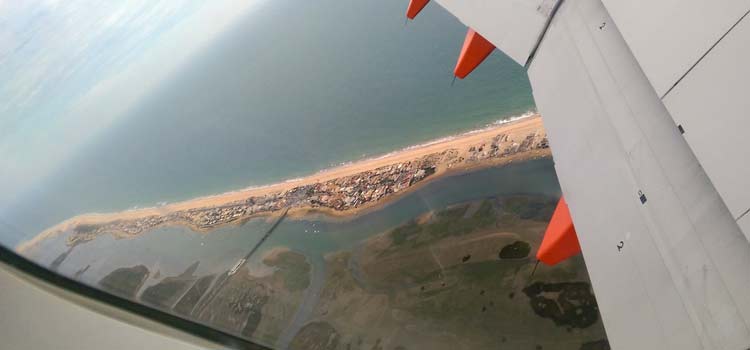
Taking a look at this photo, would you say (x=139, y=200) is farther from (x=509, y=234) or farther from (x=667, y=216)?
(x=667, y=216)

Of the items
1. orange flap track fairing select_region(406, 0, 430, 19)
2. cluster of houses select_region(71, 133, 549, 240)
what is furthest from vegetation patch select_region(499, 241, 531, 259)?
orange flap track fairing select_region(406, 0, 430, 19)

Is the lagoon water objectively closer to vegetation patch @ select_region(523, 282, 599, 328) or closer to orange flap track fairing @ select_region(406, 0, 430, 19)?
vegetation patch @ select_region(523, 282, 599, 328)

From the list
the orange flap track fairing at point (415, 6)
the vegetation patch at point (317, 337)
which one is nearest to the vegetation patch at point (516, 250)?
the vegetation patch at point (317, 337)

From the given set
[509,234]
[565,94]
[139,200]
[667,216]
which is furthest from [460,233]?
[139,200]

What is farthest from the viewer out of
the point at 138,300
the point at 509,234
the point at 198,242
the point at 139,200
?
the point at 139,200

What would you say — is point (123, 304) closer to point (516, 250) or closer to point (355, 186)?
point (516, 250)

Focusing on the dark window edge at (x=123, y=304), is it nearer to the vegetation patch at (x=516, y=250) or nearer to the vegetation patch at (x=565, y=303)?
the vegetation patch at (x=565, y=303)

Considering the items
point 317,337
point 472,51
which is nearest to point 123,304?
point 472,51
